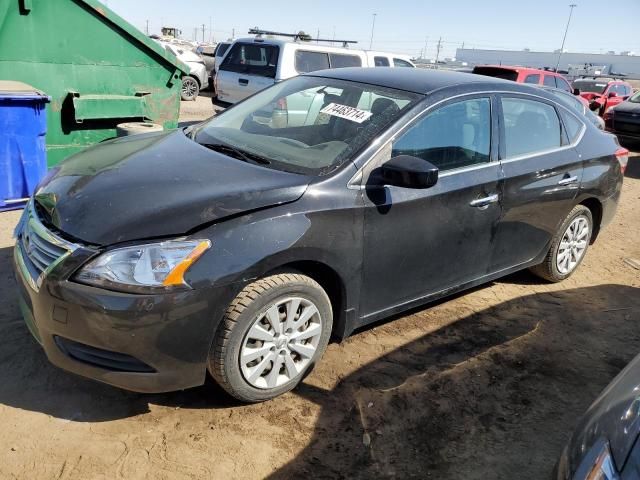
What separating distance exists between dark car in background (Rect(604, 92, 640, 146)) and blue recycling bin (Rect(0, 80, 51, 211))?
11.8 m

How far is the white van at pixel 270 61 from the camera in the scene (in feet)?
31.3

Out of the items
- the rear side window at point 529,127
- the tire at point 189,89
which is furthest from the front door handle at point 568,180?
the tire at point 189,89

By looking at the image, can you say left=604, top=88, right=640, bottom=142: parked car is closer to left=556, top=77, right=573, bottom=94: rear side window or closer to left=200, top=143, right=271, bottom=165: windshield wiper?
left=556, top=77, right=573, bottom=94: rear side window

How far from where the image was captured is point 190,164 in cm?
300

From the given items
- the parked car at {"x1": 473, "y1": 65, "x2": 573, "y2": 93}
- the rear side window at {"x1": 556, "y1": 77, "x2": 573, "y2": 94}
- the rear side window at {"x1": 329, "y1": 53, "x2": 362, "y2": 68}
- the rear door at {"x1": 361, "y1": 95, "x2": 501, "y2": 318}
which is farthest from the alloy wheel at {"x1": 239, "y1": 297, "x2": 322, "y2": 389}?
the rear side window at {"x1": 556, "y1": 77, "x2": 573, "y2": 94}

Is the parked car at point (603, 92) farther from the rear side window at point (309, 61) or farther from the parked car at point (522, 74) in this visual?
the rear side window at point (309, 61)

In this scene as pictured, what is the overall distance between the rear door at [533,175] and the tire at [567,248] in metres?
0.14

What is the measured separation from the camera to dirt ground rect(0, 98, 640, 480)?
8.27ft

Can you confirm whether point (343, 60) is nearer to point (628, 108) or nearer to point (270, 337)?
point (628, 108)

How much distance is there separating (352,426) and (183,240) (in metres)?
1.27

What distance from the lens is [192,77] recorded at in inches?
583

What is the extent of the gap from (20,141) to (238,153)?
308 cm

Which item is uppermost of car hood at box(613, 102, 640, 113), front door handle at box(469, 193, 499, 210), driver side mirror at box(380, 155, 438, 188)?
driver side mirror at box(380, 155, 438, 188)

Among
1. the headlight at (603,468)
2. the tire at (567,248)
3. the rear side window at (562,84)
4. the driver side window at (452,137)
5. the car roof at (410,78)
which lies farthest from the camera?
the rear side window at (562,84)
